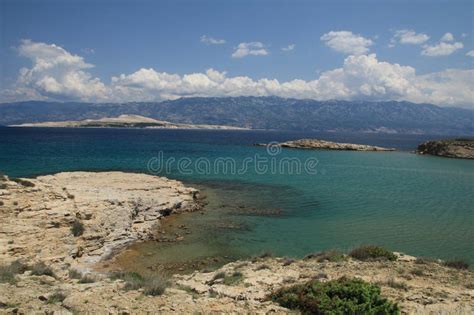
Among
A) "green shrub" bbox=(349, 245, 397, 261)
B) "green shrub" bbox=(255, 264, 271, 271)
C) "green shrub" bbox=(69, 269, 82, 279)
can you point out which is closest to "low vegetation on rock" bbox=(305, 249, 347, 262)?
"green shrub" bbox=(349, 245, 397, 261)

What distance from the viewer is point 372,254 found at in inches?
721

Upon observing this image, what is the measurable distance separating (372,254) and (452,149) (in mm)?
98001

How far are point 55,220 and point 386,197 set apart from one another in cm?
3317

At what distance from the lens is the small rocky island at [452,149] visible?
9694 centimetres

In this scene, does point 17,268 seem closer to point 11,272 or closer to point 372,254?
point 11,272

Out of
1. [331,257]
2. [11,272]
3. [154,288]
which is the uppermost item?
[154,288]

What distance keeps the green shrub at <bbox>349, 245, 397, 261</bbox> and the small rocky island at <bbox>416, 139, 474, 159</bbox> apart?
93.3 meters

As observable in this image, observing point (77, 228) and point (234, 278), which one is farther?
point (77, 228)

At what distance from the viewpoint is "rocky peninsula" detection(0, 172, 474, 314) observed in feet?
36.5

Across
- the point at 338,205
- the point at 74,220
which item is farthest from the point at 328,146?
the point at 74,220

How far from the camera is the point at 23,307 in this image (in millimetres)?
10250

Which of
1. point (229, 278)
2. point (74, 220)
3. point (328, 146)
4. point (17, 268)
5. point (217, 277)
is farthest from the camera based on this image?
point (328, 146)

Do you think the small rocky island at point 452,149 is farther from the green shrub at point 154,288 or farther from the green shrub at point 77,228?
the green shrub at point 154,288

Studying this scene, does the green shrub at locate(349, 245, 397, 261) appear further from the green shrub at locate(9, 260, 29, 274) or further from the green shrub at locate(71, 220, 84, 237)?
the green shrub at locate(71, 220, 84, 237)
